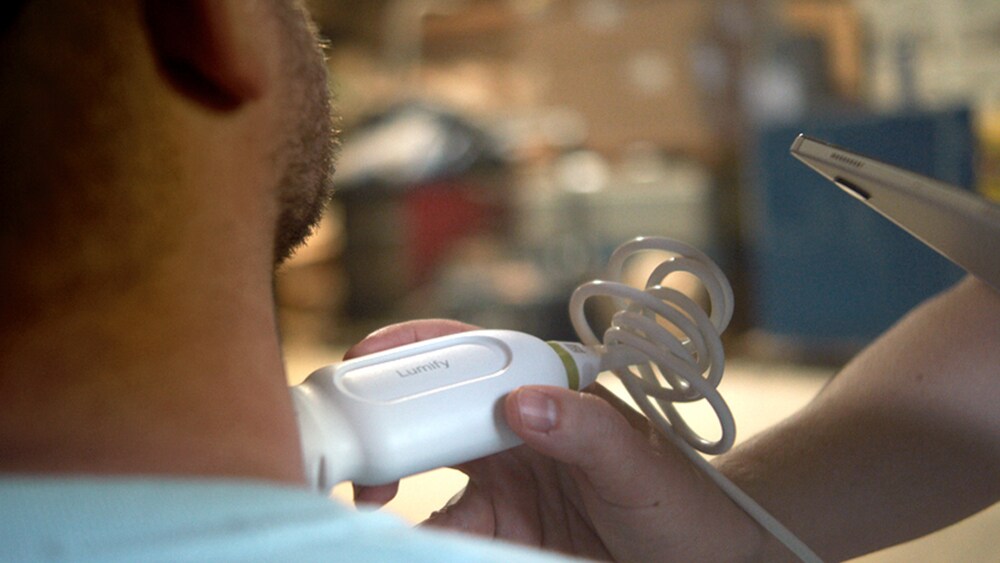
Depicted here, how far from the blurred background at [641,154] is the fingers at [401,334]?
0.70 meters

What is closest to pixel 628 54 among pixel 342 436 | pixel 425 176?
pixel 425 176

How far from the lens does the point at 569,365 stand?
0.55m

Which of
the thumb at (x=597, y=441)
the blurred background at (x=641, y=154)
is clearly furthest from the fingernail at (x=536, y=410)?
the blurred background at (x=641, y=154)

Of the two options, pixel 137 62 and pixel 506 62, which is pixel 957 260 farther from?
pixel 506 62

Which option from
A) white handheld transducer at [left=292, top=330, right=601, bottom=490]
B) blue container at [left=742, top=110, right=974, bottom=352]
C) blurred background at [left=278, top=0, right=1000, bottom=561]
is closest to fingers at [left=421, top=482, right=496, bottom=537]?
white handheld transducer at [left=292, top=330, right=601, bottom=490]

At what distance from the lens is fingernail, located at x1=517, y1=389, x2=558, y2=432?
49 cm

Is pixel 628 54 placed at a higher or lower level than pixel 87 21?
lower

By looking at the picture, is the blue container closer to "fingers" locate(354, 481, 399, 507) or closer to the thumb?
the thumb

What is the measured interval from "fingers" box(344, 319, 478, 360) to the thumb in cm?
9

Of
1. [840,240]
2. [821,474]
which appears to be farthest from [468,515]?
[840,240]

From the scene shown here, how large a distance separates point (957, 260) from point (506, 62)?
10.1ft

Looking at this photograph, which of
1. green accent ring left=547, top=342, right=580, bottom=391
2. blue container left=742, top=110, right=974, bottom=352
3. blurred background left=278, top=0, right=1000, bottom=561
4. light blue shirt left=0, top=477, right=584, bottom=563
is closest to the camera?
light blue shirt left=0, top=477, right=584, bottom=563

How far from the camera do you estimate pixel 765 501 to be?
0.63 m

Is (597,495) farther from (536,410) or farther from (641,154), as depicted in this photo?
(641,154)
